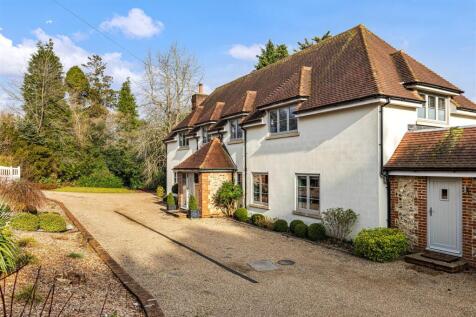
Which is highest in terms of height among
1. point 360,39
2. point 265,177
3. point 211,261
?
point 360,39

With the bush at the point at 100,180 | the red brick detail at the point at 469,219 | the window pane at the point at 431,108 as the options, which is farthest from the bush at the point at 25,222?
the bush at the point at 100,180

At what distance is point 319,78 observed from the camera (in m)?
16.2

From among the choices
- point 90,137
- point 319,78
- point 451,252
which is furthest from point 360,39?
point 90,137

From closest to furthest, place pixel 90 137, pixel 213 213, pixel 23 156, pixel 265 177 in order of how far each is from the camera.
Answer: pixel 265 177 → pixel 213 213 → pixel 23 156 → pixel 90 137

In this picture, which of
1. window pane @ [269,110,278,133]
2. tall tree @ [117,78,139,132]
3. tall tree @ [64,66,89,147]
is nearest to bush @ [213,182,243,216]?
window pane @ [269,110,278,133]

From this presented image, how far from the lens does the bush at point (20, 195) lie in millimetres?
14211

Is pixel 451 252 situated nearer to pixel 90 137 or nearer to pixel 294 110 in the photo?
pixel 294 110

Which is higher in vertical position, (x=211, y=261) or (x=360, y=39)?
(x=360, y=39)

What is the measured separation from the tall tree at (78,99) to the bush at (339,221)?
120 feet

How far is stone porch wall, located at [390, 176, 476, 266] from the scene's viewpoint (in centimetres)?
978

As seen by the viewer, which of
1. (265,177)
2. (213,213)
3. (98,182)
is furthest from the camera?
(98,182)

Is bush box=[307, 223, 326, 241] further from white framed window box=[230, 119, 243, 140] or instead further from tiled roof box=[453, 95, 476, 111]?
tiled roof box=[453, 95, 476, 111]

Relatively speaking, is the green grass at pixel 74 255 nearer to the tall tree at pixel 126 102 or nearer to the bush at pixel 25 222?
the bush at pixel 25 222

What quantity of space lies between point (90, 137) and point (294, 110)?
114 feet
